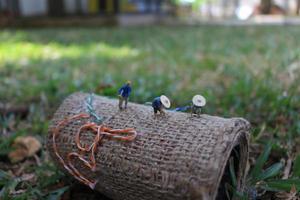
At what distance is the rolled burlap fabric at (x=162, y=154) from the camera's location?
0.97 metres

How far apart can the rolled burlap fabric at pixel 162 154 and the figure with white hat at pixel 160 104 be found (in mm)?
24

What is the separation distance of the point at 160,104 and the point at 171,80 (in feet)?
5.13

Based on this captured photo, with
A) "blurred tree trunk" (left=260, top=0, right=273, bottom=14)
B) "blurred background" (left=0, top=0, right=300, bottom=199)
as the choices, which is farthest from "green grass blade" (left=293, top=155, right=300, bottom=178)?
"blurred tree trunk" (left=260, top=0, right=273, bottom=14)

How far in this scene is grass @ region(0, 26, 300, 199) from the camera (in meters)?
1.83

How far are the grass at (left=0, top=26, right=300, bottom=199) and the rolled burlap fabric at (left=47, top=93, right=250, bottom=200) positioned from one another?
0.95 ft

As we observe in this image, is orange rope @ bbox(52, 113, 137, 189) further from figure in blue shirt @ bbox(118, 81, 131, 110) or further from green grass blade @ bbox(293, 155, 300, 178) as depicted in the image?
green grass blade @ bbox(293, 155, 300, 178)

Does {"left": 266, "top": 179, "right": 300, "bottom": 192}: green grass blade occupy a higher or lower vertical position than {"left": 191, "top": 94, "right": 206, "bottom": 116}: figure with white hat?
lower

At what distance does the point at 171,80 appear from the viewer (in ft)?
8.91

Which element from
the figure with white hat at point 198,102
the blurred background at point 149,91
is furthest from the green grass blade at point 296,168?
the figure with white hat at point 198,102

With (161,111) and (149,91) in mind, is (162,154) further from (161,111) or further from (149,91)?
(149,91)

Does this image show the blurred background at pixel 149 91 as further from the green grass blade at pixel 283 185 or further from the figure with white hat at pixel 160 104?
the figure with white hat at pixel 160 104

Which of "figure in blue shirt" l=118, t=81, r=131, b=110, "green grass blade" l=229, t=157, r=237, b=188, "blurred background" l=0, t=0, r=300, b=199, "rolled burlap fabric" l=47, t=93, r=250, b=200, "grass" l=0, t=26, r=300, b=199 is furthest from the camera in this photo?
"grass" l=0, t=26, r=300, b=199

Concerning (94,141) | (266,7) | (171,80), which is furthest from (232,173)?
(266,7)

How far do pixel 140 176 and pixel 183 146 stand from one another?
5.2 inches
